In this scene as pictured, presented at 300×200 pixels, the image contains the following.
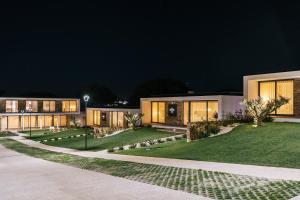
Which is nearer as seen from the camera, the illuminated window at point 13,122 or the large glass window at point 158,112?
the large glass window at point 158,112

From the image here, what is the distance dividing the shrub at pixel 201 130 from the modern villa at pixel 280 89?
13.6ft

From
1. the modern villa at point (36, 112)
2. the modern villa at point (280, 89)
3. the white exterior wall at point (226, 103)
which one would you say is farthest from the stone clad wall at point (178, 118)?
the modern villa at point (36, 112)

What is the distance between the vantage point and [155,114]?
34438mm

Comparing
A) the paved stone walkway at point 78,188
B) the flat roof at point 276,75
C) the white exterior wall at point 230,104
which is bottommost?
the paved stone walkway at point 78,188

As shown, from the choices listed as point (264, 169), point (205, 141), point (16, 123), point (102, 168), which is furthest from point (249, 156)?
point (16, 123)

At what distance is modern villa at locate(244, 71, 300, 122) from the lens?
68.2ft

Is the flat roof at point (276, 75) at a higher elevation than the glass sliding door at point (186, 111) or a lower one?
higher

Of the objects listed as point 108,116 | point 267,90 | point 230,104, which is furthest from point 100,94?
point 267,90

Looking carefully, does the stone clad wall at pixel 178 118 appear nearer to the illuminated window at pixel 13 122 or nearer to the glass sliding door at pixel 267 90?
the glass sliding door at pixel 267 90

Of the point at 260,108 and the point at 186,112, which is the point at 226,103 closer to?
the point at 186,112

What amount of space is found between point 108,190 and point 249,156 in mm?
6612

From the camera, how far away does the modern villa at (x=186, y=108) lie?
2592cm

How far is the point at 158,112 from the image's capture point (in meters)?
33.9

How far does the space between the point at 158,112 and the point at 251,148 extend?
1958cm
